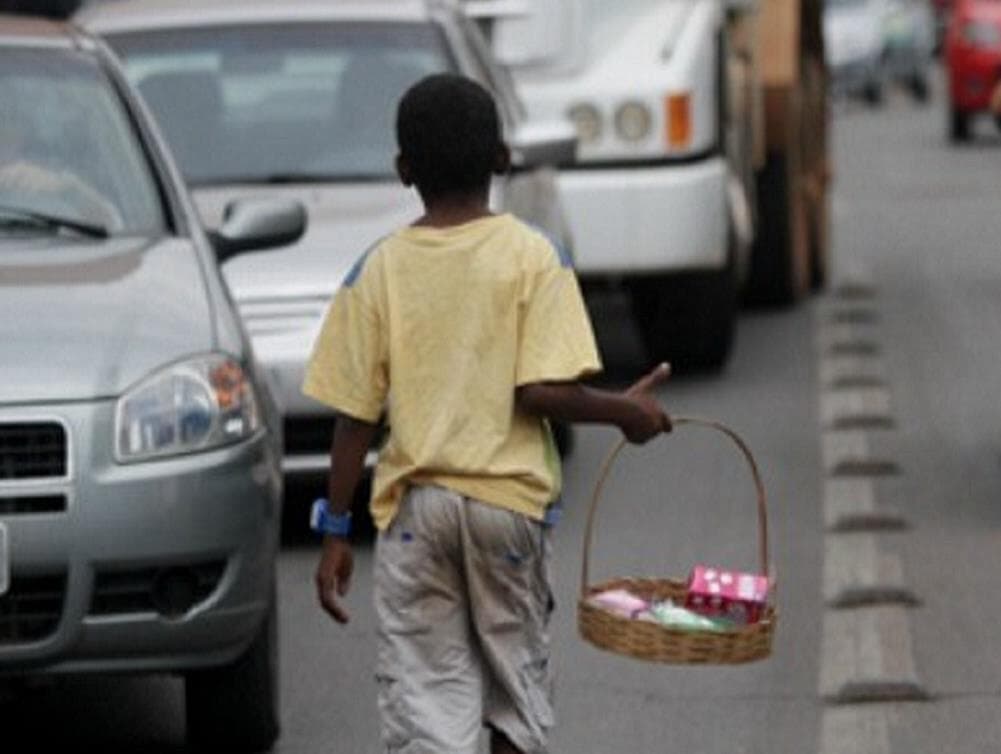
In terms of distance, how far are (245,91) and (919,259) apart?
10.1 m

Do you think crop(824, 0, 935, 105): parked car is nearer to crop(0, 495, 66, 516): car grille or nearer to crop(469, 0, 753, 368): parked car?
crop(469, 0, 753, 368): parked car

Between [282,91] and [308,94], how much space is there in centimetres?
8

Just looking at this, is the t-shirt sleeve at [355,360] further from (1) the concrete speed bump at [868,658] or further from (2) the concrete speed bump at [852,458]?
(2) the concrete speed bump at [852,458]

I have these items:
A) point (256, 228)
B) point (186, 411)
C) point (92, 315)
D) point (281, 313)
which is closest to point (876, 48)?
point (281, 313)

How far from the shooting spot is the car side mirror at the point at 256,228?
33.5 feet

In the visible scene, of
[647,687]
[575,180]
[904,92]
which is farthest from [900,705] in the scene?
[904,92]

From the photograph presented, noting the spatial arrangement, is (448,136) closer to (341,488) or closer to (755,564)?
(341,488)

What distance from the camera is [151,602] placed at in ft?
27.9

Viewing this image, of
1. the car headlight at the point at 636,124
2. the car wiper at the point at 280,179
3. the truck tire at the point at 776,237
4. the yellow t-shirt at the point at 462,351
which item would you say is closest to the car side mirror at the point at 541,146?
the car wiper at the point at 280,179

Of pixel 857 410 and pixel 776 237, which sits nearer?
pixel 857 410

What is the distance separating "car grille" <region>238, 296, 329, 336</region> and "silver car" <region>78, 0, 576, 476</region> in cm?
42

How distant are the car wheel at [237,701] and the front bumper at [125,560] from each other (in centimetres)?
20

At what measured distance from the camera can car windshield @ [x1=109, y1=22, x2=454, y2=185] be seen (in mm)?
13422

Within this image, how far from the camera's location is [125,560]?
27.6ft
